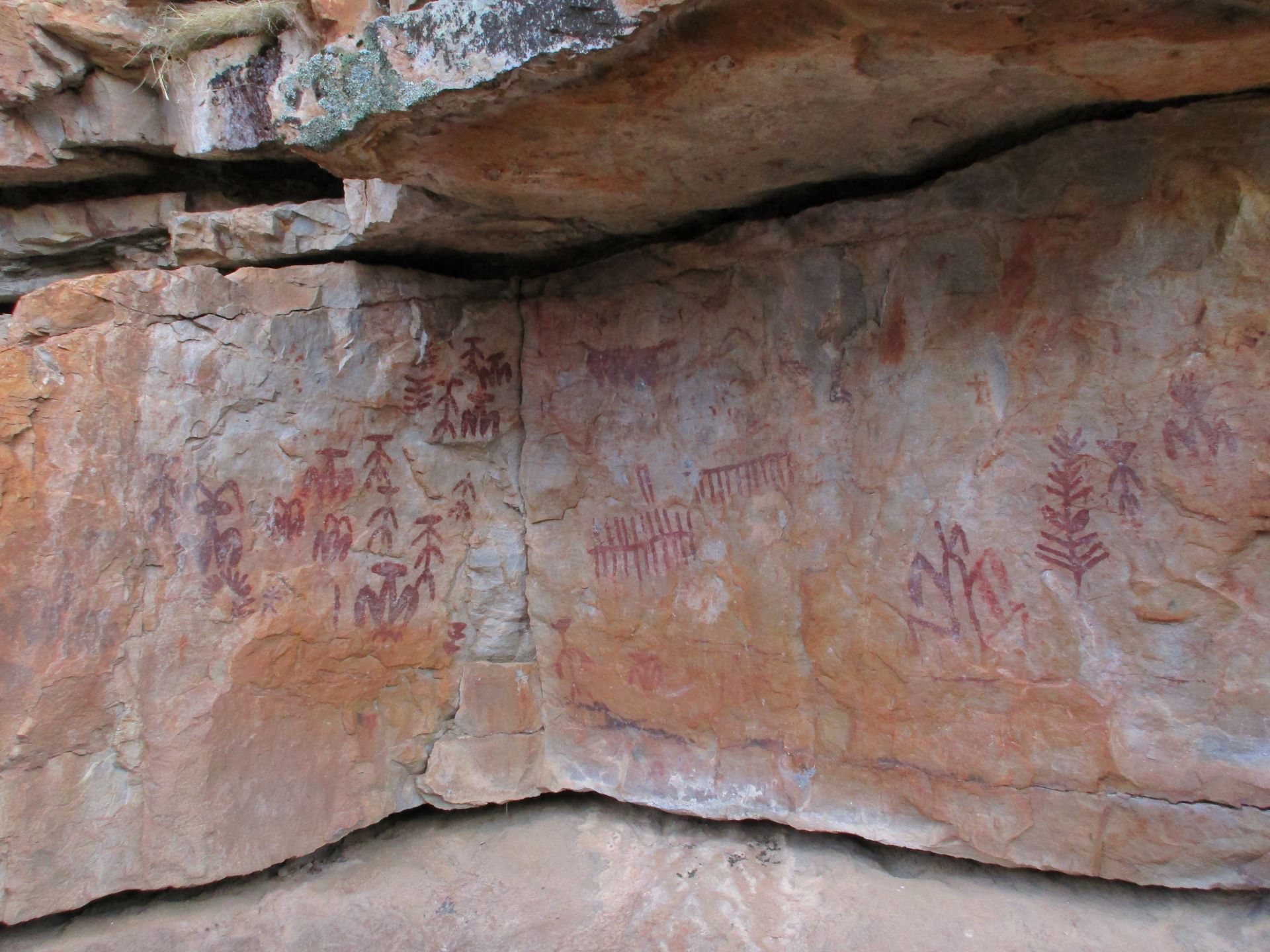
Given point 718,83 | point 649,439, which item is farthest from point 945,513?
point 718,83

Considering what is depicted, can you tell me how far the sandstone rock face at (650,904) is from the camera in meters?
2.47

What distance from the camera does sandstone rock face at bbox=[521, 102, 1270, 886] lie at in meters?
2.25

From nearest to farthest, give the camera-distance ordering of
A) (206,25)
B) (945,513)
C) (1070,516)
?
(1070,516)
(945,513)
(206,25)

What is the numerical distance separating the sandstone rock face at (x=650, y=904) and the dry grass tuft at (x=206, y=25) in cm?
309

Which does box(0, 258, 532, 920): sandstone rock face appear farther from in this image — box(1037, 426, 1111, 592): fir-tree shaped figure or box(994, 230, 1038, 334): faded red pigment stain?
box(1037, 426, 1111, 592): fir-tree shaped figure

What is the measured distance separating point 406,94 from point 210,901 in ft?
8.67

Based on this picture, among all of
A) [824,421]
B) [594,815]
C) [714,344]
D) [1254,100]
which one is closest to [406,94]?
[714,344]

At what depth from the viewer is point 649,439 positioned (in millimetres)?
3131

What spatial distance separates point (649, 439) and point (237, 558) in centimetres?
146

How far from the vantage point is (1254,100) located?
213 cm

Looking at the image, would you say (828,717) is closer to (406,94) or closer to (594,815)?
(594,815)

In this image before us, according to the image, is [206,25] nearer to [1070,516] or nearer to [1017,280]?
[1017,280]

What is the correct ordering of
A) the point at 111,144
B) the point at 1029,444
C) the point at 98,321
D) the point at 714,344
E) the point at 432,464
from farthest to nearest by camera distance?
the point at 111,144 → the point at 432,464 → the point at 714,344 → the point at 98,321 → the point at 1029,444

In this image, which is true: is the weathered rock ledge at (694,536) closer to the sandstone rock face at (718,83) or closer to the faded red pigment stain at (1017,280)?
the faded red pigment stain at (1017,280)
